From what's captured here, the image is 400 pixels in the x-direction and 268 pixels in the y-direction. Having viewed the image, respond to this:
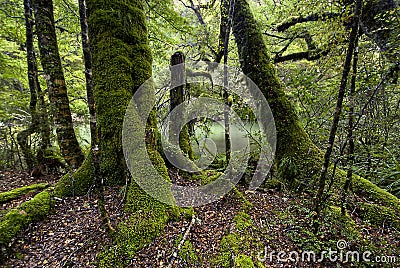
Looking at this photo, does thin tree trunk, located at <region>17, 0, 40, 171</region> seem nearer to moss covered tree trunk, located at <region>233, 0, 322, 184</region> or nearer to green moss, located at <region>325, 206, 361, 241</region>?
moss covered tree trunk, located at <region>233, 0, 322, 184</region>

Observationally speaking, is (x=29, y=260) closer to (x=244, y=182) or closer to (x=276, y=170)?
(x=244, y=182)

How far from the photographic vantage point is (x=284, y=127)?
501 cm

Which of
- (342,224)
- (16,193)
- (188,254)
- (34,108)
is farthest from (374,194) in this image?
(34,108)

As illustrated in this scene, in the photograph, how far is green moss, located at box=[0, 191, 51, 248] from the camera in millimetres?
2759

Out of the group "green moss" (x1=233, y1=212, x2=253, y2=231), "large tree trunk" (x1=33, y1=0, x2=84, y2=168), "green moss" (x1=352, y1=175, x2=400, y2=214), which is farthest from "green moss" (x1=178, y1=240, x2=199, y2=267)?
"large tree trunk" (x1=33, y1=0, x2=84, y2=168)

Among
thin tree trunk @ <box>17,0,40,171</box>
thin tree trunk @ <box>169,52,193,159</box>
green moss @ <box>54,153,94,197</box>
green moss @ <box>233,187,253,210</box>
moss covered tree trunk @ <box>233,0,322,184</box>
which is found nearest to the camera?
green moss @ <box>54,153,94,197</box>

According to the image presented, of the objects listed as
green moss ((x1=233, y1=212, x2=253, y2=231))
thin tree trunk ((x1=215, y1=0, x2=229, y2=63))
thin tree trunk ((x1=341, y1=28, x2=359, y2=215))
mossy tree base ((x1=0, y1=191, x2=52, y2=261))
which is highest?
thin tree trunk ((x1=215, y1=0, x2=229, y2=63))

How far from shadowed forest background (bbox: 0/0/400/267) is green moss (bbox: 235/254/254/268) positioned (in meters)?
0.03

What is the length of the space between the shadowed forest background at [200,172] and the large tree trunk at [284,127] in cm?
2

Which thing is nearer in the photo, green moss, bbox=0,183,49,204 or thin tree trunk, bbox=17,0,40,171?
green moss, bbox=0,183,49,204

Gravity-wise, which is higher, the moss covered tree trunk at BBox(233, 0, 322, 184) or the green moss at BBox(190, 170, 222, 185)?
the moss covered tree trunk at BBox(233, 0, 322, 184)

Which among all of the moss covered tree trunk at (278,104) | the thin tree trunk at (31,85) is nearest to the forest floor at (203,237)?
the moss covered tree trunk at (278,104)

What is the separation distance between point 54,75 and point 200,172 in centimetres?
393

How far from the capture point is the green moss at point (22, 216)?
109 inches
